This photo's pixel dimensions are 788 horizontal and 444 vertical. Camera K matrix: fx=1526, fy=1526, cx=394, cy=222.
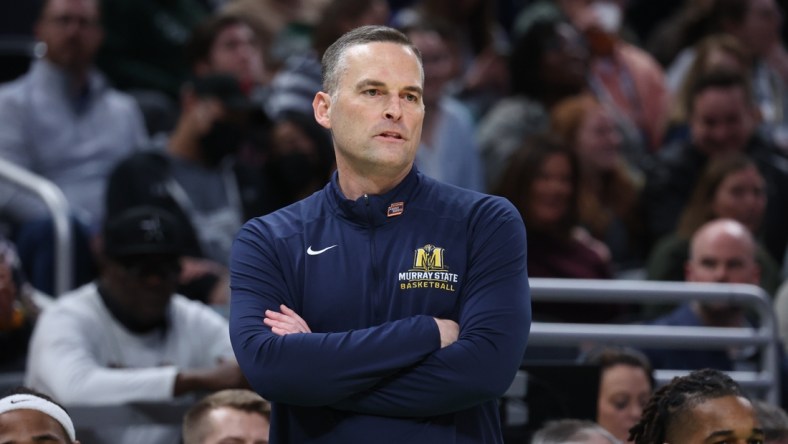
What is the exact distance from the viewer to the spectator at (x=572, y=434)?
5164 mm

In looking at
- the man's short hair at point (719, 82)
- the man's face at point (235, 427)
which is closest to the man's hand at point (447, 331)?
the man's face at point (235, 427)

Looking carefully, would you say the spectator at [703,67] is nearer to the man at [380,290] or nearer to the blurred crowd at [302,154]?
the blurred crowd at [302,154]

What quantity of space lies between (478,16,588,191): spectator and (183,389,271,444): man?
14.7 feet

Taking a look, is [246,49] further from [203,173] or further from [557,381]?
[557,381]

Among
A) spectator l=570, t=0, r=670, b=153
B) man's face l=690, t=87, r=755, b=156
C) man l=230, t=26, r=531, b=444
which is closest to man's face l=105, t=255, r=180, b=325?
man l=230, t=26, r=531, b=444

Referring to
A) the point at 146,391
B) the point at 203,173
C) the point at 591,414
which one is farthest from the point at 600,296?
the point at 203,173

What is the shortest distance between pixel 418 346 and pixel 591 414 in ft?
7.80

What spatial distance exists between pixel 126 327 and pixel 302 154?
7.20 feet

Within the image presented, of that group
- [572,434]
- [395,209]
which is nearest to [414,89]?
[395,209]

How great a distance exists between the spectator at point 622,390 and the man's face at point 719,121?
3365 mm

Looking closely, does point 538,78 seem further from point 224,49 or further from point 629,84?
point 224,49

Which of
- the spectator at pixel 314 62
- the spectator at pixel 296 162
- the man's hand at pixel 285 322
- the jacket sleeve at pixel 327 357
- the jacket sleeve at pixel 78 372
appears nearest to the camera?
the jacket sleeve at pixel 327 357

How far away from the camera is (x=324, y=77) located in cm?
393

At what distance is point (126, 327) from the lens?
6.72m
